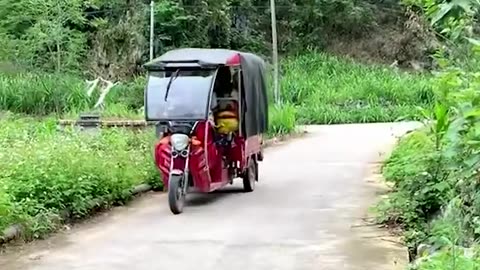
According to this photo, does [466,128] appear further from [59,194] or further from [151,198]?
[151,198]

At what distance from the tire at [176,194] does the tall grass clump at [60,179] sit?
0.84 m

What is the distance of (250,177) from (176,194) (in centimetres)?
233

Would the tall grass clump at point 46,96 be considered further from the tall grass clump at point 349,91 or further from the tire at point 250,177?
the tire at point 250,177

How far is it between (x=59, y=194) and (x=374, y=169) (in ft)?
23.4

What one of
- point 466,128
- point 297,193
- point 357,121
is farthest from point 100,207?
point 357,121

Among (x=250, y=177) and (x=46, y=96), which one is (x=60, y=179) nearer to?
(x=250, y=177)

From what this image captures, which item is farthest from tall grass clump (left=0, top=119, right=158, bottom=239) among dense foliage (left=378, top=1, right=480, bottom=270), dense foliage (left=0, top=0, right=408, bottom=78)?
dense foliage (left=0, top=0, right=408, bottom=78)

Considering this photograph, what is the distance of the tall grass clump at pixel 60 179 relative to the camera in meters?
8.15

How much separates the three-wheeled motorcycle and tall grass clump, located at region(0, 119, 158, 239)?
2.35 ft

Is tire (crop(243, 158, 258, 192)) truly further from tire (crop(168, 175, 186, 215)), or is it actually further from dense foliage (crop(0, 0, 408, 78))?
dense foliage (crop(0, 0, 408, 78))

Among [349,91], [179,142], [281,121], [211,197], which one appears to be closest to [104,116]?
[281,121]

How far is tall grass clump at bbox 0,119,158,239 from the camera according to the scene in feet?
26.7

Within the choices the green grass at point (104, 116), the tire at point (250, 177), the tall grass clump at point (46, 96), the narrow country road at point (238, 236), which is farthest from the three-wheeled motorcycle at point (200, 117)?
the tall grass clump at point (46, 96)

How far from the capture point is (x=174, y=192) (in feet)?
31.3
